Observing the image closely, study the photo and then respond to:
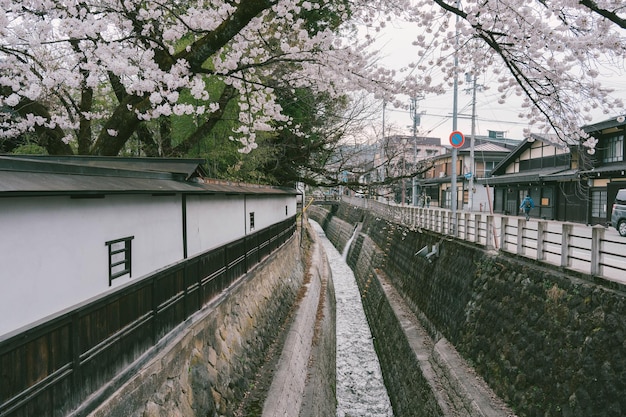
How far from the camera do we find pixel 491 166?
50.6 metres

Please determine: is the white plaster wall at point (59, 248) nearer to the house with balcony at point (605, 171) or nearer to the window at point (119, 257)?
the window at point (119, 257)

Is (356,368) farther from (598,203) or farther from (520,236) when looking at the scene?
(598,203)

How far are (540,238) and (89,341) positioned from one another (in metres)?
9.63

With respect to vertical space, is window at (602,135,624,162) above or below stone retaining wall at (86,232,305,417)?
above

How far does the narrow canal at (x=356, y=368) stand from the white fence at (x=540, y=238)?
234 inches

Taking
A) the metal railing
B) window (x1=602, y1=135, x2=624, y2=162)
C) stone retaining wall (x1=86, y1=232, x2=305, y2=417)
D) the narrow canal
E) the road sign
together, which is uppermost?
window (x1=602, y1=135, x2=624, y2=162)

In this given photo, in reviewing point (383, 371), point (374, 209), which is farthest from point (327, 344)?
point (374, 209)

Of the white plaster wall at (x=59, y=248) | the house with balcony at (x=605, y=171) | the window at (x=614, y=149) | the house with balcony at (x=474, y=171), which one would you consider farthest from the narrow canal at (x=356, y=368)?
the house with balcony at (x=474, y=171)

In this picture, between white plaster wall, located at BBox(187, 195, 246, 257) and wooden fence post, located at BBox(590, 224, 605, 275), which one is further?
white plaster wall, located at BBox(187, 195, 246, 257)

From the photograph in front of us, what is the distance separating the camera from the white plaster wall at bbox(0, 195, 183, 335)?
3816 millimetres

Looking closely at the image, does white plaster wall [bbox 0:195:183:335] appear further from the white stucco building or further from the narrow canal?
the narrow canal

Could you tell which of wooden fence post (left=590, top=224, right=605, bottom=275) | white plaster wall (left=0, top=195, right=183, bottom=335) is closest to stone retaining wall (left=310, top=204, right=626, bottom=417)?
wooden fence post (left=590, top=224, right=605, bottom=275)

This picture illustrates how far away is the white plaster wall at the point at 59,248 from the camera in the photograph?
3.82 metres

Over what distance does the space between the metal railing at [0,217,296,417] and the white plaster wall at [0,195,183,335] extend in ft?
0.64
